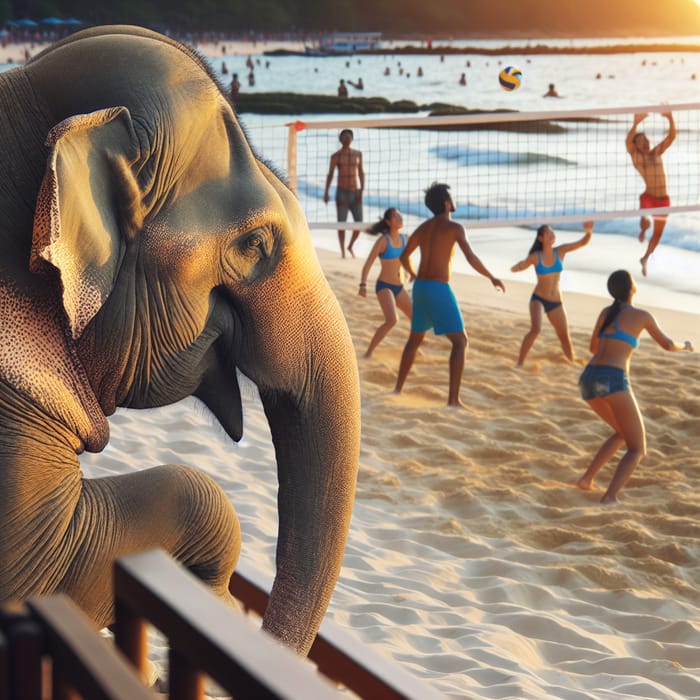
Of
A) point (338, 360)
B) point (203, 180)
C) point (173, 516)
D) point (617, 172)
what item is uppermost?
point (203, 180)

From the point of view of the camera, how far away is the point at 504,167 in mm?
41594

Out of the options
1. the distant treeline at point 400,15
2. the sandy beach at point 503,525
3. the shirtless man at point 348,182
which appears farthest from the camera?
the distant treeline at point 400,15

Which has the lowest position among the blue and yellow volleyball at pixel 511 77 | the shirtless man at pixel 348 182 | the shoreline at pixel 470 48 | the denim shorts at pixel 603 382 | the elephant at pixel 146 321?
the shoreline at pixel 470 48

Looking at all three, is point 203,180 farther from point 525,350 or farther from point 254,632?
point 525,350

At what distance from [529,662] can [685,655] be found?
0.67m

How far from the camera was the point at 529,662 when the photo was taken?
4832 millimetres

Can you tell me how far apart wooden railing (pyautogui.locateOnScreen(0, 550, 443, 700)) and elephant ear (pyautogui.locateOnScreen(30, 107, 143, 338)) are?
3.41 feet

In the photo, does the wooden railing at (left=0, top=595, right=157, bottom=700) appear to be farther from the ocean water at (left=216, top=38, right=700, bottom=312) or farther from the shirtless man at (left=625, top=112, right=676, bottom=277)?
the shirtless man at (left=625, top=112, right=676, bottom=277)

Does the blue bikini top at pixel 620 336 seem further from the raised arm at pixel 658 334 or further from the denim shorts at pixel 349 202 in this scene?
the denim shorts at pixel 349 202

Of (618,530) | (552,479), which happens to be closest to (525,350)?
(552,479)

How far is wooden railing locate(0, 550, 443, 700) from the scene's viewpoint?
0.87m

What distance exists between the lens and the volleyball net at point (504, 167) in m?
31.1

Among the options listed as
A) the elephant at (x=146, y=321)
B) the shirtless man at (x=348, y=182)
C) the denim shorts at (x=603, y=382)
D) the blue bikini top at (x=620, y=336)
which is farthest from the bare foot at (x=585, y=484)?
the shirtless man at (x=348, y=182)

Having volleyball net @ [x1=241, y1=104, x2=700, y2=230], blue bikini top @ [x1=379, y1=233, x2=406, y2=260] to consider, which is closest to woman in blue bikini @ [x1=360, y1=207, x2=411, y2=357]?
blue bikini top @ [x1=379, y1=233, x2=406, y2=260]
